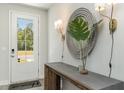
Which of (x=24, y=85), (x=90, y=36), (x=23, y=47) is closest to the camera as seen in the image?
(x=90, y=36)

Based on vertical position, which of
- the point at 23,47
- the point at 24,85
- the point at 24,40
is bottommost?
the point at 24,85

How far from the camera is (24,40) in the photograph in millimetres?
3926

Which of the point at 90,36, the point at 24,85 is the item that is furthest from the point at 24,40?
the point at 90,36

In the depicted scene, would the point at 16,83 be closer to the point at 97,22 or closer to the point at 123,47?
the point at 97,22

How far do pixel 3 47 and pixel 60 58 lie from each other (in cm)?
172

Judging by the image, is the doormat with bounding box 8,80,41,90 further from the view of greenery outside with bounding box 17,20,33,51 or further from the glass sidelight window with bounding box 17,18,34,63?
the view of greenery outside with bounding box 17,20,33,51

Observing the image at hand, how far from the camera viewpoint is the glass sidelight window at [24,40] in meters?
3.84

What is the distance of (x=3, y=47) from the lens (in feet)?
11.9

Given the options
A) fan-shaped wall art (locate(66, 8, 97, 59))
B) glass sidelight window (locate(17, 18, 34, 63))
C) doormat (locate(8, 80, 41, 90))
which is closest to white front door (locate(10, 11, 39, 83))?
glass sidelight window (locate(17, 18, 34, 63))

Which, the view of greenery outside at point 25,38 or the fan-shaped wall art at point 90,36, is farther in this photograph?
the view of greenery outside at point 25,38

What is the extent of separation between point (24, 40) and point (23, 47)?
218mm

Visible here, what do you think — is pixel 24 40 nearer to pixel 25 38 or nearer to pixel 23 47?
pixel 25 38

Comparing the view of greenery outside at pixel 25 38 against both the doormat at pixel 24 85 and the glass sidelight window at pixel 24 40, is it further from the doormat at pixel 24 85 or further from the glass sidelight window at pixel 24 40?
the doormat at pixel 24 85

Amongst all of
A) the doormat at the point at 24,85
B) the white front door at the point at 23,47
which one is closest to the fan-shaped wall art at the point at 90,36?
the doormat at the point at 24,85
